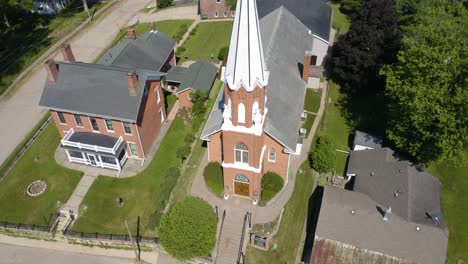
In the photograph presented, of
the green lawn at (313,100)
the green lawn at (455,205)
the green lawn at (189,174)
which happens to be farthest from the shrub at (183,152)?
the green lawn at (455,205)

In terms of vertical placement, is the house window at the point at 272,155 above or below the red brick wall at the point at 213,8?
below

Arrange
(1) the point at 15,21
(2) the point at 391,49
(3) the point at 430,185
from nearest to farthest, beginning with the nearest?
(3) the point at 430,185
(2) the point at 391,49
(1) the point at 15,21

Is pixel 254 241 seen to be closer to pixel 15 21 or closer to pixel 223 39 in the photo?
pixel 223 39

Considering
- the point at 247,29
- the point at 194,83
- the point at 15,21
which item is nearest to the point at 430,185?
the point at 247,29

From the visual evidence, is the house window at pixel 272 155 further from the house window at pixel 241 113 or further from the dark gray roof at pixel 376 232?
the house window at pixel 241 113

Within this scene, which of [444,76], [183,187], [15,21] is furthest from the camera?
[15,21]

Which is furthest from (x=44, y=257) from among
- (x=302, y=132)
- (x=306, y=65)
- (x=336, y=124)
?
(x=336, y=124)
